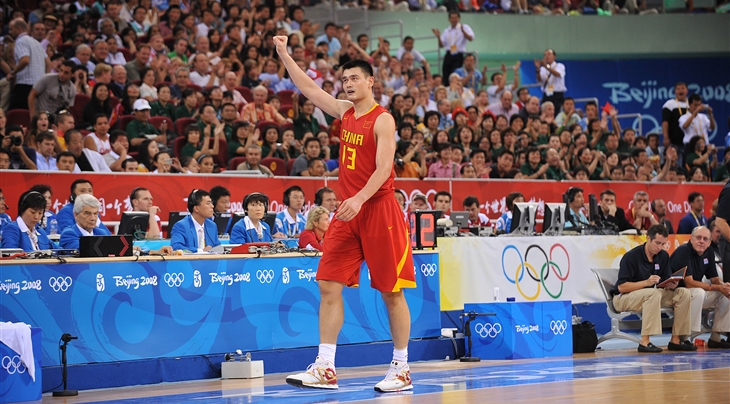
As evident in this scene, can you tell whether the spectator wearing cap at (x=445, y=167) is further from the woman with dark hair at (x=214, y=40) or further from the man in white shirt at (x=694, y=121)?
the man in white shirt at (x=694, y=121)

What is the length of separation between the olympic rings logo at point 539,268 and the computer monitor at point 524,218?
23 centimetres

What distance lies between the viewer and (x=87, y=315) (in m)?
7.91

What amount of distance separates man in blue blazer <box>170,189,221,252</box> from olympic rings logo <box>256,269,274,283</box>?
84 centimetres

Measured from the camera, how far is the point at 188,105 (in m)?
14.6

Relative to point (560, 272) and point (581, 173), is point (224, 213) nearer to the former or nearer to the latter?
point (560, 272)

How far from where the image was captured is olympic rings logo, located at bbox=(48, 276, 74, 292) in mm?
7750

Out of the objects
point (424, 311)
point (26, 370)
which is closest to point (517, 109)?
point (424, 311)

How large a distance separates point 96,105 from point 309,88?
7740 mm

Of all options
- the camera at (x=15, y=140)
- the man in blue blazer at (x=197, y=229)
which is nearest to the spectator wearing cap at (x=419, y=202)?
the man in blue blazer at (x=197, y=229)

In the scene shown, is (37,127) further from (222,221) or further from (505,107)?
(505,107)

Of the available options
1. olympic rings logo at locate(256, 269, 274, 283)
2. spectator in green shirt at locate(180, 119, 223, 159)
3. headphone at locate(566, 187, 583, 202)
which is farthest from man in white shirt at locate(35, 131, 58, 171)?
headphone at locate(566, 187, 583, 202)

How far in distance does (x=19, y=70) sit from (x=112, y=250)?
Answer: 6973 mm

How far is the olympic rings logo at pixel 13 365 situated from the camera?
6.95 meters

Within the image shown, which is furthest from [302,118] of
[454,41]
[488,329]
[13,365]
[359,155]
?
[359,155]
